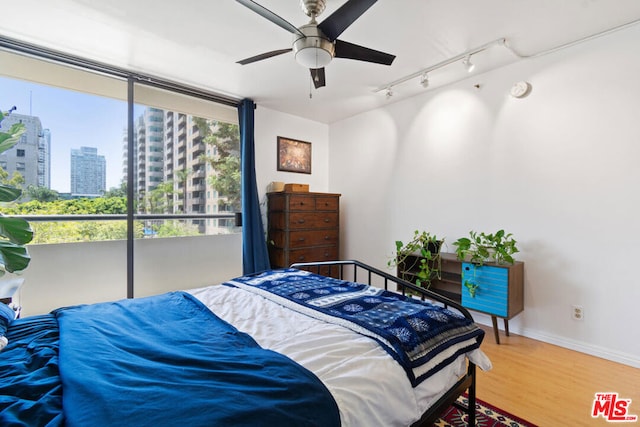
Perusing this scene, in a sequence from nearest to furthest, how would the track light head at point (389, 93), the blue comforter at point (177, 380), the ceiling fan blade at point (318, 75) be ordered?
the blue comforter at point (177, 380) < the ceiling fan blade at point (318, 75) < the track light head at point (389, 93)

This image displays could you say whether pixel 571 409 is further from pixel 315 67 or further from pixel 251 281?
pixel 315 67

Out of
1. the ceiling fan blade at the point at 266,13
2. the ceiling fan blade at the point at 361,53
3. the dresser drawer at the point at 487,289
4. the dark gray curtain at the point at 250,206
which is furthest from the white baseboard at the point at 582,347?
the ceiling fan blade at the point at 266,13

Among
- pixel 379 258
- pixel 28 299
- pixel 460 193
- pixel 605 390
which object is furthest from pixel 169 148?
pixel 605 390

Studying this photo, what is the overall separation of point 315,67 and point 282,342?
173 centimetres

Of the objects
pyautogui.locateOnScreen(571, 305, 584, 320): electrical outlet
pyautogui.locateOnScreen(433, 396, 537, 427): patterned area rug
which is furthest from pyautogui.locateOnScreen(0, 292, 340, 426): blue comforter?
pyautogui.locateOnScreen(571, 305, 584, 320): electrical outlet

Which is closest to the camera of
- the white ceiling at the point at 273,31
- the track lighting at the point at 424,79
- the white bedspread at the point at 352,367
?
the white bedspread at the point at 352,367

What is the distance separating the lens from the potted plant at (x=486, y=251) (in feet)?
8.83

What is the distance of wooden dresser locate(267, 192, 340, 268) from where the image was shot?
12.3ft

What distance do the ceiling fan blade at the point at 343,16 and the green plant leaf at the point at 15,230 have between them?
201 centimetres

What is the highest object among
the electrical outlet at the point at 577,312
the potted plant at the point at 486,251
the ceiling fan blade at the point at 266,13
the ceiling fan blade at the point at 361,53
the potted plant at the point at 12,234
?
the ceiling fan blade at the point at 266,13

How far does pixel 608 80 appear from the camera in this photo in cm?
241

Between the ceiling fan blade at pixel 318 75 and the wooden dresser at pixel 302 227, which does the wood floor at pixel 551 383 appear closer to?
the wooden dresser at pixel 302 227

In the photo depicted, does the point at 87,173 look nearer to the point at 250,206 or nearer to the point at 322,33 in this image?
the point at 250,206

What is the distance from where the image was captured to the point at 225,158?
3.86 m
